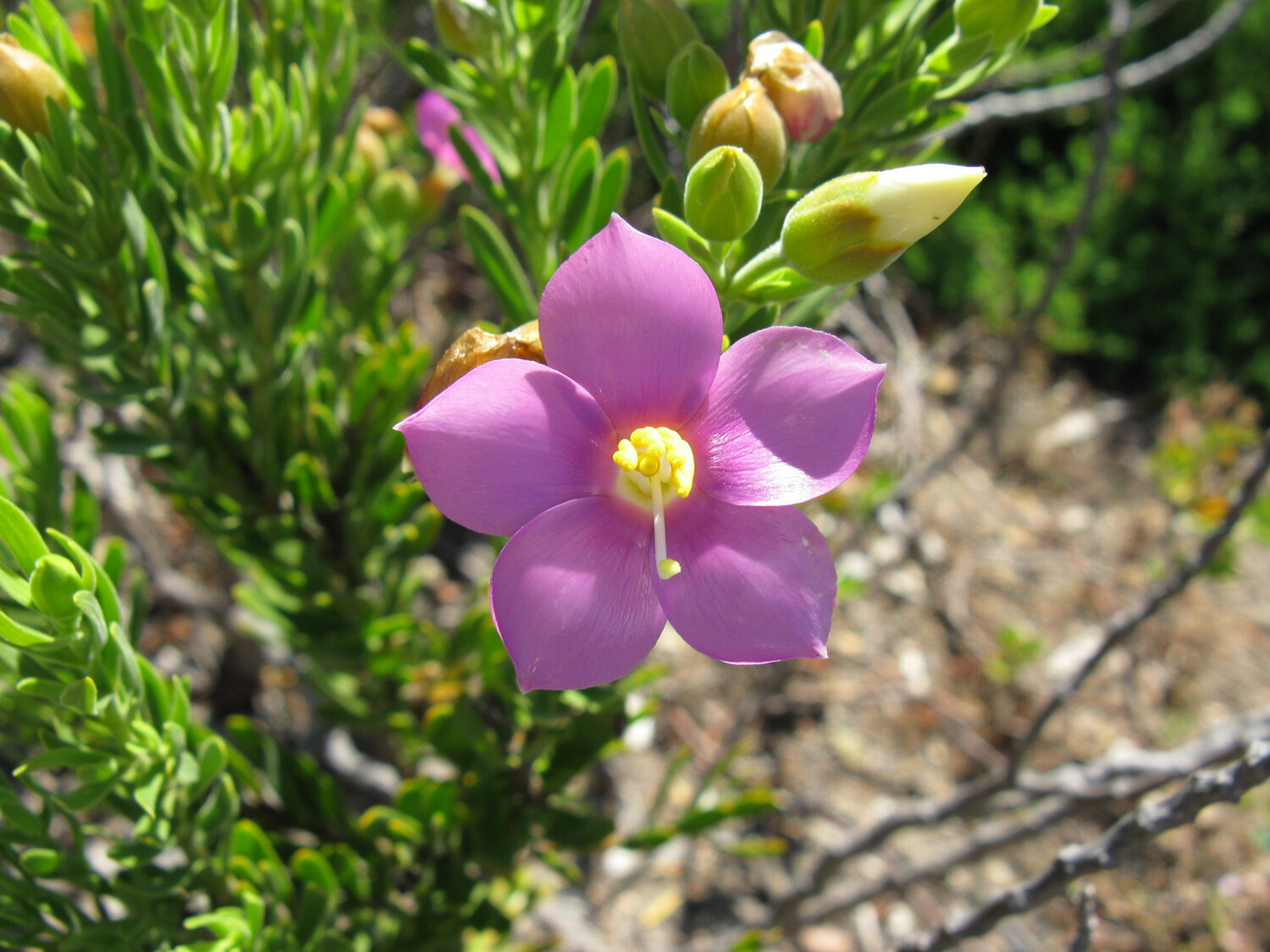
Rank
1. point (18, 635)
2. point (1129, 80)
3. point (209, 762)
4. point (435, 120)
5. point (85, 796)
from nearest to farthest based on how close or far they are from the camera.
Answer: point (18, 635) → point (85, 796) → point (209, 762) → point (435, 120) → point (1129, 80)

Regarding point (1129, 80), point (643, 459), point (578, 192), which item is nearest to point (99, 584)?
point (643, 459)

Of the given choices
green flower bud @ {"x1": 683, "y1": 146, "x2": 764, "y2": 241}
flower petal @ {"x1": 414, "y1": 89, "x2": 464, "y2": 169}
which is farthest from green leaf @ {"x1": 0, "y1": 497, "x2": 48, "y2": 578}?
flower petal @ {"x1": 414, "y1": 89, "x2": 464, "y2": 169}

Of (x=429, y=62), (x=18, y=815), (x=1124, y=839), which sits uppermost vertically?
(x=429, y=62)

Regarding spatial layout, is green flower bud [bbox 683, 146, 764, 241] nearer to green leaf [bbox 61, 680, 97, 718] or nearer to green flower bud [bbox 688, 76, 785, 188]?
green flower bud [bbox 688, 76, 785, 188]

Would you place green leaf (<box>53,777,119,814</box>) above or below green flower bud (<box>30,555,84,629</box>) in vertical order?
below

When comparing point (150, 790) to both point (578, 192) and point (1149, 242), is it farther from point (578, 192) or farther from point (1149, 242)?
point (1149, 242)

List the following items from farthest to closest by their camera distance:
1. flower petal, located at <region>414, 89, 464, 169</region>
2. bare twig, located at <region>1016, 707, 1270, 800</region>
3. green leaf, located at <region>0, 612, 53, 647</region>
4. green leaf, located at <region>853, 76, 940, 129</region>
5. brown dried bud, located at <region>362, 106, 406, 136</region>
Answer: brown dried bud, located at <region>362, 106, 406, 136</region>, bare twig, located at <region>1016, 707, 1270, 800</region>, flower petal, located at <region>414, 89, 464, 169</region>, green leaf, located at <region>853, 76, 940, 129</region>, green leaf, located at <region>0, 612, 53, 647</region>

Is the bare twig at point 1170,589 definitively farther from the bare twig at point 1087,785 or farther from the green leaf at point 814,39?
the green leaf at point 814,39
